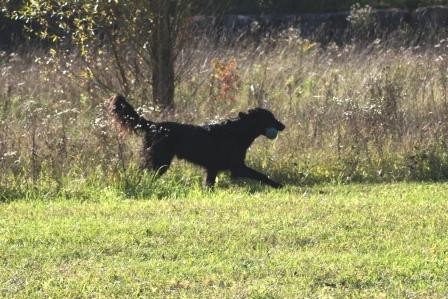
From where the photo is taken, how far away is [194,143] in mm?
9055

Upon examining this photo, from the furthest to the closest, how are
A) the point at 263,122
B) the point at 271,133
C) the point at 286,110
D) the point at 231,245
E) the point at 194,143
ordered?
1. the point at 286,110
2. the point at 263,122
3. the point at 271,133
4. the point at 194,143
5. the point at 231,245

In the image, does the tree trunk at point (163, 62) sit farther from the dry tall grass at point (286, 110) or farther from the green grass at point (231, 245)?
the green grass at point (231, 245)

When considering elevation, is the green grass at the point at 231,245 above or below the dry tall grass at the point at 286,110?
below

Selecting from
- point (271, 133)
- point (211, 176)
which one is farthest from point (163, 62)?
point (211, 176)

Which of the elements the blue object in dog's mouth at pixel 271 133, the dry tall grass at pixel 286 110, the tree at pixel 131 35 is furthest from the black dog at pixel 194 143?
the tree at pixel 131 35

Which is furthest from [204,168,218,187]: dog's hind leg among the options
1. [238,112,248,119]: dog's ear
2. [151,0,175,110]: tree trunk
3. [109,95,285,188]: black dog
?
[151,0,175,110]: tree trunk

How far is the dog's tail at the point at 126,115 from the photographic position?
897cm

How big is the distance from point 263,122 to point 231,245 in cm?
337

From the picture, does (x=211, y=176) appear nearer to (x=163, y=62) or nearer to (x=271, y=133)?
(x=271, y=133)

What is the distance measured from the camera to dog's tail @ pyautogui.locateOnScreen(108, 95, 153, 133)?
897 centimetres

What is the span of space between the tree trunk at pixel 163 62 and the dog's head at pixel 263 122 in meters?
2.01

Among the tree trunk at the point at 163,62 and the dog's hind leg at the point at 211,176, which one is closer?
the dog's hind leg at the point at 211,176

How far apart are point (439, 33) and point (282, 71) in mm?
4469

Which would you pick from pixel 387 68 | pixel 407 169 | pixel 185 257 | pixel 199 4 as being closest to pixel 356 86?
pixel 387 68
